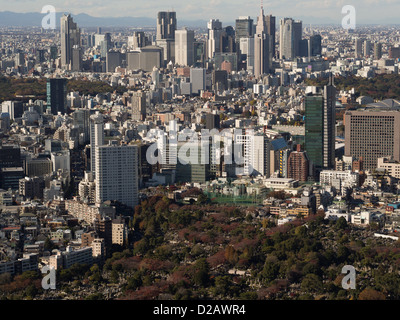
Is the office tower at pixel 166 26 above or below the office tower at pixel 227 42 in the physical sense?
above

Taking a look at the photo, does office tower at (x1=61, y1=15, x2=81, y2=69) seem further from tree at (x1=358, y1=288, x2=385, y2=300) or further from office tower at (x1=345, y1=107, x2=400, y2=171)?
tree at (x1=358, y1=288, x2=385, y2=300)

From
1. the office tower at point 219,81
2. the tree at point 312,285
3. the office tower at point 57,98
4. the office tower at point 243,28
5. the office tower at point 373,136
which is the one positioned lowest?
the tree at point 312,285

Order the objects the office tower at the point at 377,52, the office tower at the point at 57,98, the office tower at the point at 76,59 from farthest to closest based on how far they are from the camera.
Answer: the office tower at the point at 76,59
the office tower at the point at 377,52
the office tower at the point at 57,98

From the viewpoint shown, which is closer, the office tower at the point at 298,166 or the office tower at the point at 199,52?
the office tower at the point at 298,166

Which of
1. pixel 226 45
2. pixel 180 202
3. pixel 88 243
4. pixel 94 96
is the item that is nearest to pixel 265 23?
pixel 226 45

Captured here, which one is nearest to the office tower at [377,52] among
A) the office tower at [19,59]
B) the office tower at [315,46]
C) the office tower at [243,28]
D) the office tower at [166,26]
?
the office tower at [315,46]

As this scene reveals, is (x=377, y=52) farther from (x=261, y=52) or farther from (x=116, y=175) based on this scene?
(x=116, y=175)

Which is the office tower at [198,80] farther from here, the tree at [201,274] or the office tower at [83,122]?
the tree at [201,274]

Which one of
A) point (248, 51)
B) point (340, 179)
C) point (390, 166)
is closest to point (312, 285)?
point (340, 179)
